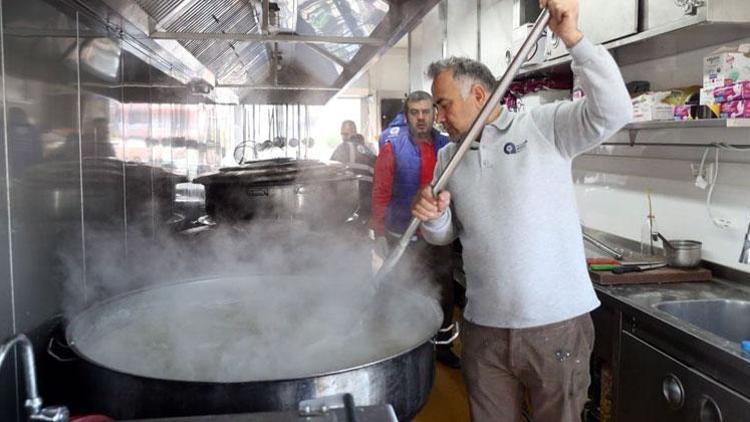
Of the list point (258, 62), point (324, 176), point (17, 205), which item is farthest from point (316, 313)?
point (258, 62)

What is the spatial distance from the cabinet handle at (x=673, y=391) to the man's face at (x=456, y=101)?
907 millimetres

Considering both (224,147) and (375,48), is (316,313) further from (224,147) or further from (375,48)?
(224,147)

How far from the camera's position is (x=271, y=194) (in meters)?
3.34

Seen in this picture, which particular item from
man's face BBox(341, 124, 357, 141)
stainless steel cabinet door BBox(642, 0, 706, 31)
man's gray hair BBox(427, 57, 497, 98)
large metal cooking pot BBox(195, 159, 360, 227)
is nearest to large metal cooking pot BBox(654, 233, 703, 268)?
stainless steel cabinet door BBox(642, 0, 706, 31)

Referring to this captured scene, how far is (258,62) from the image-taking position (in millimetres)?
3643

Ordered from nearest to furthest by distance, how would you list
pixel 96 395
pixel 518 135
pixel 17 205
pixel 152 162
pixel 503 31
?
1. pixel 96 395
2. pixel 17 205
3. pixel 518 135
4. pixel 152 162
5. pixel 503 31

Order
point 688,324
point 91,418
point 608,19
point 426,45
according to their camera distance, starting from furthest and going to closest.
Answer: point 426,45, point 608,19, point 688,324, point 91,418

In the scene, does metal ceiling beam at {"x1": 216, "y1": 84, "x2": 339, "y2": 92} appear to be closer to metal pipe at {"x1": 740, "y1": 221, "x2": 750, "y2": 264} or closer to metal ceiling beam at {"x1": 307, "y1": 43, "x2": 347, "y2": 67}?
metal ceiling beam at {"x1": 307, "y1": 43, "x2": 347, "y2": 67}

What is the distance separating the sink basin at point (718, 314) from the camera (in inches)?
74.8

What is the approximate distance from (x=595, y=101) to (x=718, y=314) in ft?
3.31

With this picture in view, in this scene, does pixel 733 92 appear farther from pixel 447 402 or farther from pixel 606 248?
pixel 447 402

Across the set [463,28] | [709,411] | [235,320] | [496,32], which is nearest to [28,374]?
[235,320]

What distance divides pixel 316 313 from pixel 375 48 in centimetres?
90

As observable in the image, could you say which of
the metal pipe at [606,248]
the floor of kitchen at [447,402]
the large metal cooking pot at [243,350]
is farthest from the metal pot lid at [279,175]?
the metal pipe at [606,248]
